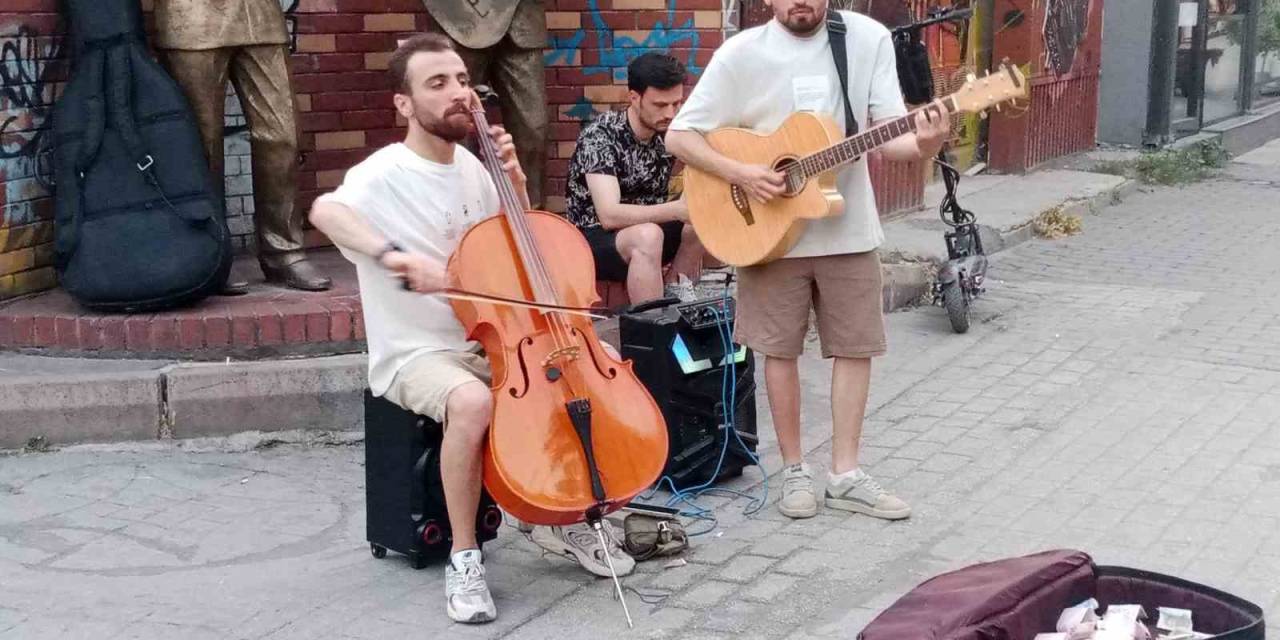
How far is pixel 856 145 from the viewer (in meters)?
4.36

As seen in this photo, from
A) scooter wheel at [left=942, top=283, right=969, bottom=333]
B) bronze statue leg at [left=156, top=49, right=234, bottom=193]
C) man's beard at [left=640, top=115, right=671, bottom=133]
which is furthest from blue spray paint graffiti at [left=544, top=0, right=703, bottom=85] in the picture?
bronze statue leg at [left=156, top=49, right=234, bottom=193]

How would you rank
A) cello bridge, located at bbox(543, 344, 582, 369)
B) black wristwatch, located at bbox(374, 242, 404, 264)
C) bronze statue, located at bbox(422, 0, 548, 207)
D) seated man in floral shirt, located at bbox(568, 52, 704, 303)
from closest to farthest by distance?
black wristwatch, located at bbox(374, 242, 404, 264)
cello bridge, located at bbox(543, 344, 582, 369)
seated man in floral shirt, located at bbox(568, 52, 704, 303)
bronze statue, located at bbox(422, 0, 548, 207)

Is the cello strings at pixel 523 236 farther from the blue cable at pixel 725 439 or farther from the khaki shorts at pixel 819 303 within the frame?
the blue cable at pixel 725 439

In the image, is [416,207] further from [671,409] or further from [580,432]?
[671,409]

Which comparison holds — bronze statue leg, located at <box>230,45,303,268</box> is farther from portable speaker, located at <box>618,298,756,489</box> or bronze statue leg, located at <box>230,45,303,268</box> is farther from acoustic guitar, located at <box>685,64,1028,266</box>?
acoustic guitar, located at <box>685,64,1028,266</box>

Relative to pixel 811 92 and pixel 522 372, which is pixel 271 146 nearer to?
pixel 811 92

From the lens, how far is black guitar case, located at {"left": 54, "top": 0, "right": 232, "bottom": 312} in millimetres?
5477

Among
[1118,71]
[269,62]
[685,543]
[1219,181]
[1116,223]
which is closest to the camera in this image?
[685,543]

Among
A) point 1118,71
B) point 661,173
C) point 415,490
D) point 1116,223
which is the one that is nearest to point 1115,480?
point 661,173

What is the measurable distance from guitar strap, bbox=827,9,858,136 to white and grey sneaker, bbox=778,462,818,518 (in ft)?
3.52

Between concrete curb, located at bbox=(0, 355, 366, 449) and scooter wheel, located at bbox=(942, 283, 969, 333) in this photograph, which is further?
scooter wheel, located at bbox=(942, 283, 969, 333)

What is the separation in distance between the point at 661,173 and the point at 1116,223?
18.8 ft

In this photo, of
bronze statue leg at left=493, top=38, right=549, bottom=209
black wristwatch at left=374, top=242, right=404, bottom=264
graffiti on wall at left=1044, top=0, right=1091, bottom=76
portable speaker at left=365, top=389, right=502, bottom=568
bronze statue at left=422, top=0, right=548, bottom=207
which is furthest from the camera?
graffiti on wall at left=1044, top=0, right=1091, bottom=76

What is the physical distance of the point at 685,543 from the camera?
442 cm
